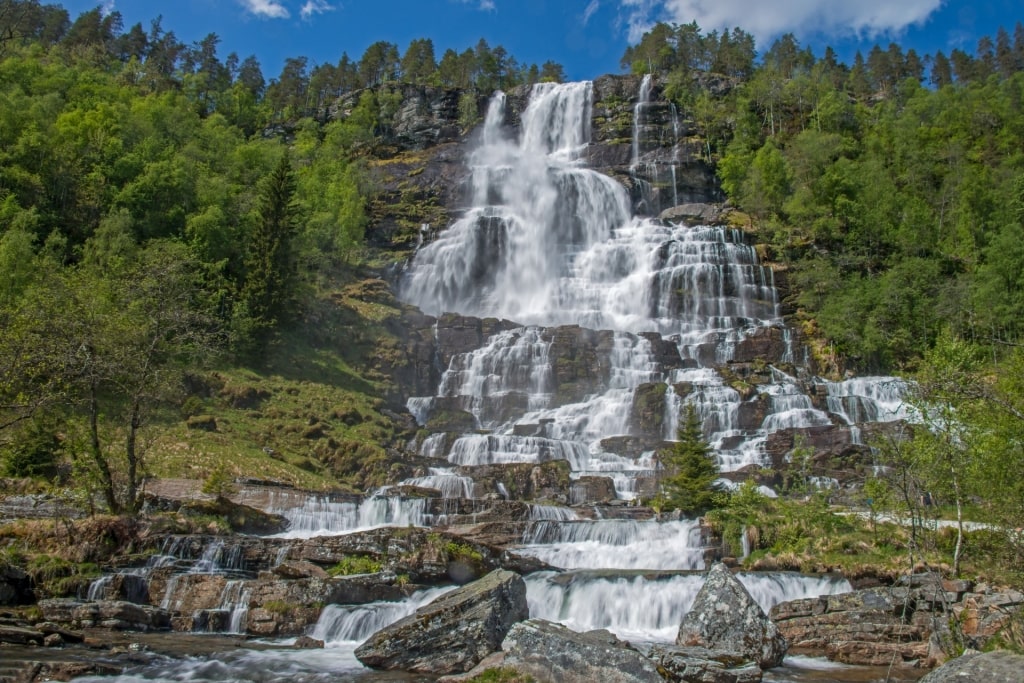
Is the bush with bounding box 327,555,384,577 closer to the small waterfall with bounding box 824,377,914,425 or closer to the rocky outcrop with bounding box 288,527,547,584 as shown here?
the rocky outcrop with bounding box 288,527,547,584

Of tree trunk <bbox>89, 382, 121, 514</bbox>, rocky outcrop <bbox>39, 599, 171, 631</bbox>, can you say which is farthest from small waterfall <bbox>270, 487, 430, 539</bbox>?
rocky outcrop <bbox>39, 599, 171, 631</bbox>

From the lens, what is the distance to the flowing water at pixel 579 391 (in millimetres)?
16859

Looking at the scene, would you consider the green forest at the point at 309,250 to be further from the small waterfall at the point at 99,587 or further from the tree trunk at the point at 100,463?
the small waterfall at the point at 99,587

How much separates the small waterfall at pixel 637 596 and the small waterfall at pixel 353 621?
332 centimetres

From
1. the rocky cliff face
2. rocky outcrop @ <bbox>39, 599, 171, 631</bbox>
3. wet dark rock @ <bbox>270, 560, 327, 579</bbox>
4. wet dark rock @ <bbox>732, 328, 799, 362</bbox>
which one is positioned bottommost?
rocky outcrop @ <bbox>39, 599, 171, 631</bbox>

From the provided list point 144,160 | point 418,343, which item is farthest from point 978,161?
point 144,160

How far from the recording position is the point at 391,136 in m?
89.1

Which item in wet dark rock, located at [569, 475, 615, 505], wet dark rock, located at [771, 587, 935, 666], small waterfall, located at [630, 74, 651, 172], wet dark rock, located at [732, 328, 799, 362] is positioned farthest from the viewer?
small waterfall, located at [630, 74, 651, 172]

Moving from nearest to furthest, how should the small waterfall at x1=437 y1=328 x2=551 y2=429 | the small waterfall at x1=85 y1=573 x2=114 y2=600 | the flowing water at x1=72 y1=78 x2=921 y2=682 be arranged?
the small waterfall at x1=85 y1=573 x2=114 y2=600
the flowing water at x1=72 y1=78 x2=921 y2=682
the small waterfall at x1=437 y1=328 x2=551 y2=429

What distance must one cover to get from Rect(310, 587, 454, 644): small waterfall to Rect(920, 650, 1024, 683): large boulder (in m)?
10.6

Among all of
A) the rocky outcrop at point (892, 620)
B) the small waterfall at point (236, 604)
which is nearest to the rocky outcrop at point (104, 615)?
the small waterfall at point (236, 604)

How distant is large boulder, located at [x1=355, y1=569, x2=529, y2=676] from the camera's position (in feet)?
39.3

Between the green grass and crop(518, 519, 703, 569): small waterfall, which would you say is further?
the green grass

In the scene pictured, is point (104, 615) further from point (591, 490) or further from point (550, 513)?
point (591, 490)
